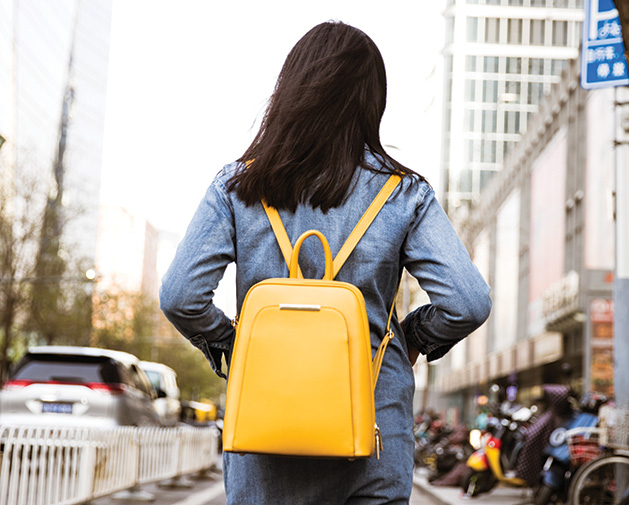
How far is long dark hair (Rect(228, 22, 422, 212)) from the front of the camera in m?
2.37

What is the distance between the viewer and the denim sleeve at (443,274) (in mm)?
2332

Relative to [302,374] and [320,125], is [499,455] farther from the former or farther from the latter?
[302,374]

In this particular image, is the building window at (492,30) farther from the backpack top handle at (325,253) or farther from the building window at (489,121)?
the backpack top handle at (325,253)

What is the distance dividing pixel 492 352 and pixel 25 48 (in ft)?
186

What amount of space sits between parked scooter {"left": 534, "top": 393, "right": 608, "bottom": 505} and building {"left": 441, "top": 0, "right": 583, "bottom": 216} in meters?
81.0

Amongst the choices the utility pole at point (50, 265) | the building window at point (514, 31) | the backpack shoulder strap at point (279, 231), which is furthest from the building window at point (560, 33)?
the backpack shoulder strap at point (279, 231)

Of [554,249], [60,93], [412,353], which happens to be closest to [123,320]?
[554,249]

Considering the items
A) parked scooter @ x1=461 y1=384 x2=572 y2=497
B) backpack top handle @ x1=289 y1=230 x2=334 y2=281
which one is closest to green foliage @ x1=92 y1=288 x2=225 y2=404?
parked scooter @ x1=461 y1=384 x2=572 y2=497

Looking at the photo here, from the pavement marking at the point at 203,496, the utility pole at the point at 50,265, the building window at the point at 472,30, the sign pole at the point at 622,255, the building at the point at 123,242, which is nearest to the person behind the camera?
the sign pole at the point at 622,255

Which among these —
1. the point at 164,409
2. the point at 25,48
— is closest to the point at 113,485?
the point at 164,409

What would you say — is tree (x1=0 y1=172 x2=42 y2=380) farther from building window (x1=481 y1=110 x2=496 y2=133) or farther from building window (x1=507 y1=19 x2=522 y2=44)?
building window (x1=507 y1=19 x2=522 y2=44)

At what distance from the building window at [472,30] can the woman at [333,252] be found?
94.9 meters

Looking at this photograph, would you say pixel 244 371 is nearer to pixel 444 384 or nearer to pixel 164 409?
pixel 164 409

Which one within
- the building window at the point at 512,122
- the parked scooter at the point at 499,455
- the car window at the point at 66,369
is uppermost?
the building window at the point at 512,122
